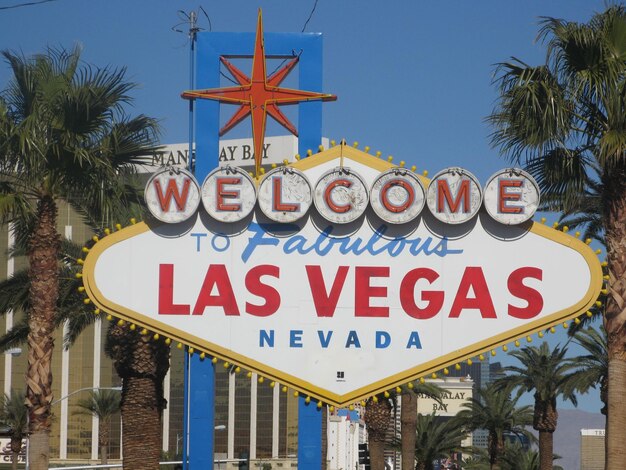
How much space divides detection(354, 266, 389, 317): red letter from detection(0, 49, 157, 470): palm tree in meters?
7.47

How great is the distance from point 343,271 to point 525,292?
3646 millimetres

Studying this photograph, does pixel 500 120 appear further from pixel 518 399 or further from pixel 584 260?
pixel 518 399

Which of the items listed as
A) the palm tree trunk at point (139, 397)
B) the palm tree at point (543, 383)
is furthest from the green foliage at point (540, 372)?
the palm tree trunk at point (139, 397)

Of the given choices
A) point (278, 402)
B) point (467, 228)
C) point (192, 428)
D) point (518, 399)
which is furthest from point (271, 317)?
point (278, 402)

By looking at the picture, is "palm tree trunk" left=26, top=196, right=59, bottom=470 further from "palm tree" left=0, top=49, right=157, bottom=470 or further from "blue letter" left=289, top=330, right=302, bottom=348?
"blue letter" left=289, top=330, right=302, bottom=348

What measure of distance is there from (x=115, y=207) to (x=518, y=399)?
3677cm

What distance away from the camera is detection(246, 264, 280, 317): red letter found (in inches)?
918

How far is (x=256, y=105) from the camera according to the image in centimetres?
2605

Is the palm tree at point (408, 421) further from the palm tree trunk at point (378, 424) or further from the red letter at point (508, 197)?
the red letter at point (508, 197)

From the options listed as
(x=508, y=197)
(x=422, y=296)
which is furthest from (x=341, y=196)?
(x=508, y=197)

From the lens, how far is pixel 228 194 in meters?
23.4

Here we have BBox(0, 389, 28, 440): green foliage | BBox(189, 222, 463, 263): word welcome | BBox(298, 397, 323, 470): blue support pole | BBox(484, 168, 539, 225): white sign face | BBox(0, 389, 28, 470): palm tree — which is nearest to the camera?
BBox(298, 397, 323, 470): blue support pole

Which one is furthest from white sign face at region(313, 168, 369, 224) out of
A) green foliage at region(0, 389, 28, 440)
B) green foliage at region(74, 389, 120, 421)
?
green foliage at region(74, 389, 120, 421)

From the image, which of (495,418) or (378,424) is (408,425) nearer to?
(378,424)
